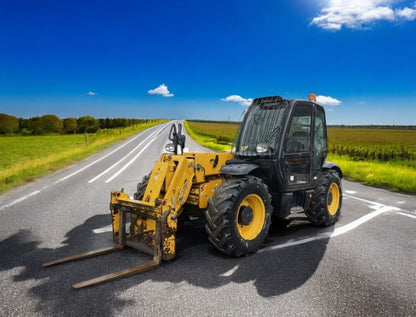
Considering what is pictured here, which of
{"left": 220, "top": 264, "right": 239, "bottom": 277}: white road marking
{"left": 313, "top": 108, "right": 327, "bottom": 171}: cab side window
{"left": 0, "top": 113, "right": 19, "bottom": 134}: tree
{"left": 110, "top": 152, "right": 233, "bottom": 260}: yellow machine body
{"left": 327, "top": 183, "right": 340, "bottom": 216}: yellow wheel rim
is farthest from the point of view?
{"left": 0, "top": 113, "right": 19, "bottom": 134}: tree

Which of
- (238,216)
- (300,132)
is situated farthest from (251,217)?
(300,132)

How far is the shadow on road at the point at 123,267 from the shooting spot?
3.38m

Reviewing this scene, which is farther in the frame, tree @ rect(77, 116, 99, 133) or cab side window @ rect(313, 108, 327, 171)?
tree @ rect(77, 116, 99, 133)

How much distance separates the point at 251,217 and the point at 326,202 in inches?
78.7

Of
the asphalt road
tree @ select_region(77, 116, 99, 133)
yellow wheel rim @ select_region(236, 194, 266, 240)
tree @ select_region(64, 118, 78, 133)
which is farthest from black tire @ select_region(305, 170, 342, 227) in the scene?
tree @ select_region(77, 116, 99, 133)

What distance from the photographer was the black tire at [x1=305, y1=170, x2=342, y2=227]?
19.7 ft

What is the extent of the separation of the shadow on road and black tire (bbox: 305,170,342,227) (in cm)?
80

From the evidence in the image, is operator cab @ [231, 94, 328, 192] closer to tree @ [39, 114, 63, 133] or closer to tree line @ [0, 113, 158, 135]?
tree line @ [0, 113, 158, 135]

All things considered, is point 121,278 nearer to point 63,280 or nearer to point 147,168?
point 63,280

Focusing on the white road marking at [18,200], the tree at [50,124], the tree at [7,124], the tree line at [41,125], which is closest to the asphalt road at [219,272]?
the white road marking at [18,200]

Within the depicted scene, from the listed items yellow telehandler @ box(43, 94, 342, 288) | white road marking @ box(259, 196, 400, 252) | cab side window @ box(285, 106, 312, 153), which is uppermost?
cab side window @ box(285, 106, 312, 153)

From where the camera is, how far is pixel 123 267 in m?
4.18

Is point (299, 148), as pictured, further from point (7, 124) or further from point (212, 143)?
point (7, 124)

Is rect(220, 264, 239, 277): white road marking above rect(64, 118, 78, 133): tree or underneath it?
underneath
